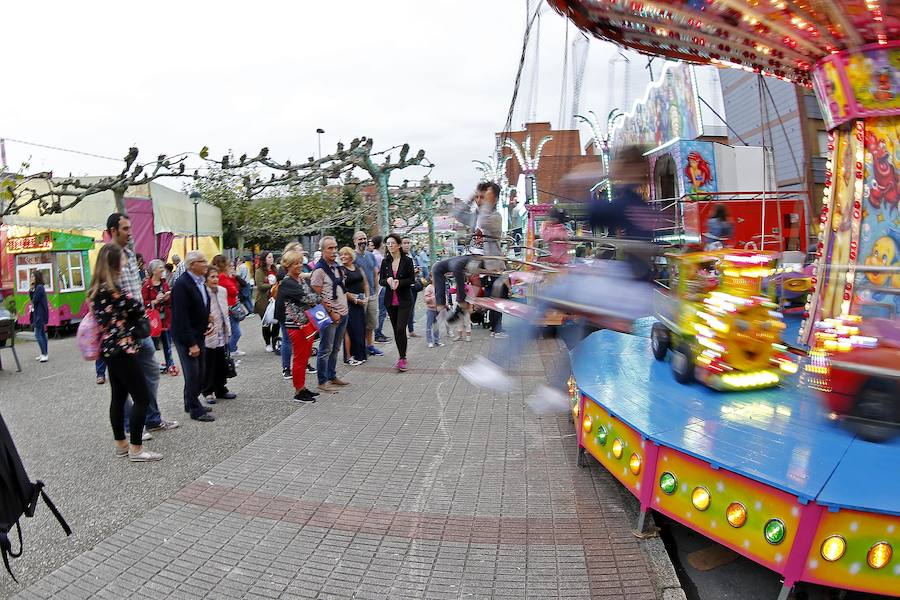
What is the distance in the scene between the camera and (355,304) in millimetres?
9086

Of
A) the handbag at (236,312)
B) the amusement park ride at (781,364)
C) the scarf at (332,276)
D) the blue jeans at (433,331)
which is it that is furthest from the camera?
the blue jeans at (433,331)

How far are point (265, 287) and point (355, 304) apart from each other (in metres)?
2.20

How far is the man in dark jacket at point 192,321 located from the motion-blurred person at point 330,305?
1521 millimetres

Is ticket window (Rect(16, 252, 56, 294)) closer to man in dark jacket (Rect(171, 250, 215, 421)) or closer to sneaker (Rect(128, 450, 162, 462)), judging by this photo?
man in dark jacket (Rect(171, 250, 215, 421))

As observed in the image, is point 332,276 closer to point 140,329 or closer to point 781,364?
point 140,329

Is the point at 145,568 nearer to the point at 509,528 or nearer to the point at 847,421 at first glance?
the point at 509,528

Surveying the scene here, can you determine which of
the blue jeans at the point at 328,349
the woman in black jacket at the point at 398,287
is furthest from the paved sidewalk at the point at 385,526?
the woman in black jacket at the point at 398,287

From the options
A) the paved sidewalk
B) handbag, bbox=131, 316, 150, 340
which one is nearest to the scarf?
the paved sidewalk

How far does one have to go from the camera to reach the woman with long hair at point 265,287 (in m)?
10.4

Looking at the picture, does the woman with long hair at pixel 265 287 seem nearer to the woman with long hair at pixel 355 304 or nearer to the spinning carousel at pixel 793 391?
the woman with long hair at pixel 355 304

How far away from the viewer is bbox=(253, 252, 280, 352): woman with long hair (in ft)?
34.1

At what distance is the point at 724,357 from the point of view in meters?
4.23

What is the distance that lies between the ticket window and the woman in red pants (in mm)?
11179

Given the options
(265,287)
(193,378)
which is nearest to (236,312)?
(265,287)
